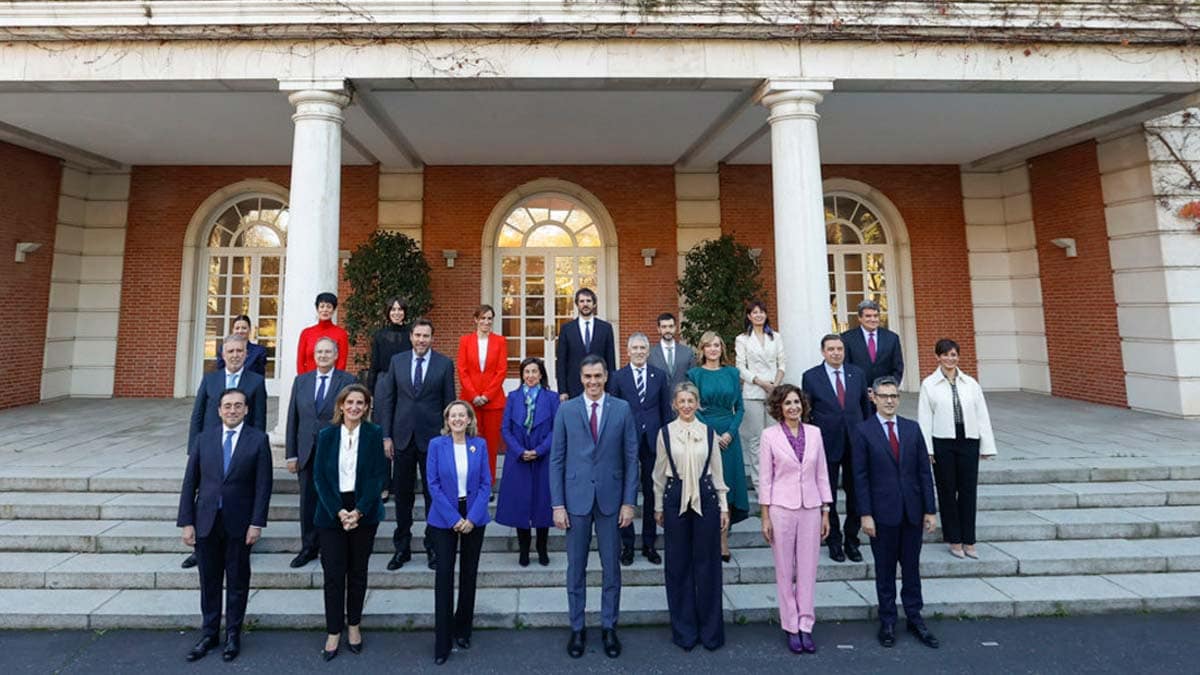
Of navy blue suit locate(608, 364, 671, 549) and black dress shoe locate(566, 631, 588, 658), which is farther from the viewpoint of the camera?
navy blue suit locate(608, 364, 671, 549)

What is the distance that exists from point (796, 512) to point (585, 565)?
1307mm

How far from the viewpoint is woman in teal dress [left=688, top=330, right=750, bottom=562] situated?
3.79 meters

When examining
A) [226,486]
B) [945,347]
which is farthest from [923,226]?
[226,486]

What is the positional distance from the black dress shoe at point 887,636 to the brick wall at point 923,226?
717 cm

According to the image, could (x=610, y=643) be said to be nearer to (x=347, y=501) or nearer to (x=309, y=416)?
(x=347, y=501)

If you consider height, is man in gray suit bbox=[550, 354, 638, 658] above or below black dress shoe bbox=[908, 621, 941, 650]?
above

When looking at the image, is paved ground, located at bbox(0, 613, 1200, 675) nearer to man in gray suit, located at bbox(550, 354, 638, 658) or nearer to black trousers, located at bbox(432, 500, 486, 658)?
black trousers, located at bbox(432, 500, 486, 658)

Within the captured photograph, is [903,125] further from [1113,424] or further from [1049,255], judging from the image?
[1113,424]

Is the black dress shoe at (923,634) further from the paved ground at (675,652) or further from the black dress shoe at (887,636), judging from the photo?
the black dress shoe at (887,636)

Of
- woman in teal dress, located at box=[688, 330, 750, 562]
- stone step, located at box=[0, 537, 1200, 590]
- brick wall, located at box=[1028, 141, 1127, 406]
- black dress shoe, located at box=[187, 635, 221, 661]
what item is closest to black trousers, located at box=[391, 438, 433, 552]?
stone step, located at box=[0, 537, 1200, 590]

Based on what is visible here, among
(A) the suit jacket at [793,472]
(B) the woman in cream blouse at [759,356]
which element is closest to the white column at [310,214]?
(B) the woman in cream blouse at [759,356]

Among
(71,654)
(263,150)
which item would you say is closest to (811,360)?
(71,654)

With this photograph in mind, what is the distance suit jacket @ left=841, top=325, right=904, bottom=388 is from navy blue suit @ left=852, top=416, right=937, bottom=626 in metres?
1.45

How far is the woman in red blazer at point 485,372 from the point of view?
4.37m
